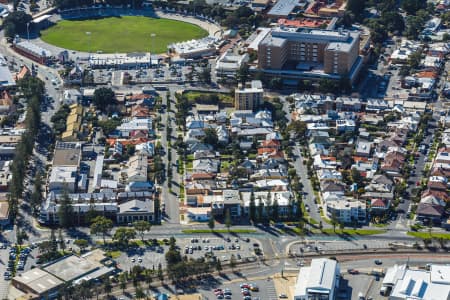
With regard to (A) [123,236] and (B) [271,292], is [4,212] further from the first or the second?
(B) [271,292]

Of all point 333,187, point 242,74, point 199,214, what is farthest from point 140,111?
point 333,187

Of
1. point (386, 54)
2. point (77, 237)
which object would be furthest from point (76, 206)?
point (386, 54)

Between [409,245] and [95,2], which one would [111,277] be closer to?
[409,245]

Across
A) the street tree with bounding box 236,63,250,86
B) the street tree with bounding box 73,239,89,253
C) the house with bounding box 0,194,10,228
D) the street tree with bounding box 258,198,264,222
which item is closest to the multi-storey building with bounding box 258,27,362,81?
the street tree with bounding box 236,63,250,86

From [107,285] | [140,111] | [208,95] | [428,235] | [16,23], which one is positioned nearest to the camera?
[107,285]

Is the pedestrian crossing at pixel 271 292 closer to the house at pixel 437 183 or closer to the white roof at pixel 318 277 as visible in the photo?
the white roof at pixel 318 277

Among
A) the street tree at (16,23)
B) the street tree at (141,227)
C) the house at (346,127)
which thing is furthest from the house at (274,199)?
the street tree at (16,23)

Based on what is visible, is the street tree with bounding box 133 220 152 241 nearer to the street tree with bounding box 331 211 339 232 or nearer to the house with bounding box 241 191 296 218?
A: the house with bounding box 241 191 296 218
